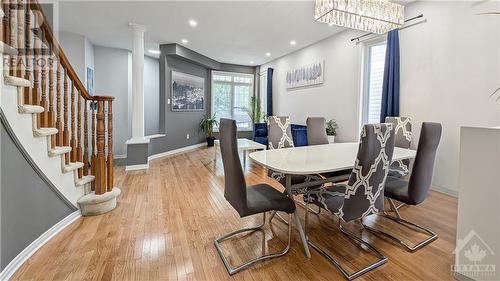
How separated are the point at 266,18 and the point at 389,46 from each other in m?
2.02

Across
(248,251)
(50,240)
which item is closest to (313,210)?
(248,251)

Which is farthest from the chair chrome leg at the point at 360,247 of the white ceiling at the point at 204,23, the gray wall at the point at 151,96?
the gray wall at the point at 151,96

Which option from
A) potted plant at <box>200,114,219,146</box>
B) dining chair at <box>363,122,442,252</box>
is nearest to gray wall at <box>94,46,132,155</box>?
potted plant at <box>200,114,219,146</box>

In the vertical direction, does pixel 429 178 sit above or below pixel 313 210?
above

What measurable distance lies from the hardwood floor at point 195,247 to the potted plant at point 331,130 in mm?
2050

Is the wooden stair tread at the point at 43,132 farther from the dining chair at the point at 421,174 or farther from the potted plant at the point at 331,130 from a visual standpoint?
the potted plant at the point at 331,130

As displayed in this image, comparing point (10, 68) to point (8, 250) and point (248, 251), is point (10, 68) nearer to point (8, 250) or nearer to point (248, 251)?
point (8, 250)

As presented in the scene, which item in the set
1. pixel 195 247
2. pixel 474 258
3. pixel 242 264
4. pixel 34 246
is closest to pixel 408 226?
pixel 474 258

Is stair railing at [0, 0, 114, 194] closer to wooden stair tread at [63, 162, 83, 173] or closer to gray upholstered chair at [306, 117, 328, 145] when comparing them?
wooden stair tread at [63, 162, 83, 173]

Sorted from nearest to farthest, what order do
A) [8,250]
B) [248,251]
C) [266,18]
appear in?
[8,250]
[248,251]
[266,18]

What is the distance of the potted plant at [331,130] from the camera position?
4848mm

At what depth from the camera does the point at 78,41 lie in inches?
197

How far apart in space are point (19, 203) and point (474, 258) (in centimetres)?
301

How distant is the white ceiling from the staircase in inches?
76.1
